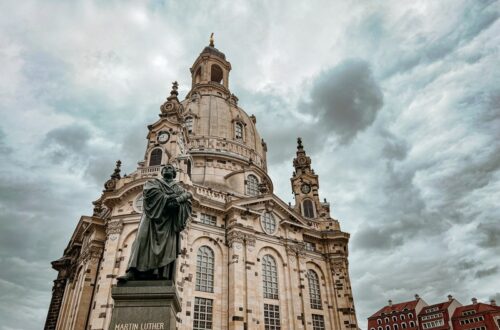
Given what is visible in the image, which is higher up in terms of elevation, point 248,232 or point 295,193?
point 295,193

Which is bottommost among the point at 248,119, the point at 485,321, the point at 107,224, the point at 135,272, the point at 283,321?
the point at 135,272

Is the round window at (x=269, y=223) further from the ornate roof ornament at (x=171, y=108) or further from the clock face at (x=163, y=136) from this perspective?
the ornate roof ornament at (x=171, y=108)

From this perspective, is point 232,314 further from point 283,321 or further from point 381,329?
point 381,329

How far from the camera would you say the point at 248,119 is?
5297 cm

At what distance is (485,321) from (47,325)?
2594 inches

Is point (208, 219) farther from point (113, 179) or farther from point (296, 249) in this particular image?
point (113, 179)

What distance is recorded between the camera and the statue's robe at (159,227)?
8.70 metres

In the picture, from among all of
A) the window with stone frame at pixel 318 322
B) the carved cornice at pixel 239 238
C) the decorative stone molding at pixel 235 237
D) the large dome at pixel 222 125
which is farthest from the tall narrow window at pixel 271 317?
the large dome at pixel 222 125

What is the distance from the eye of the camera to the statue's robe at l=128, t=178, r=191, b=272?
8.70 metres

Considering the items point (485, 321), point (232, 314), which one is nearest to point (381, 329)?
point (485, 321)

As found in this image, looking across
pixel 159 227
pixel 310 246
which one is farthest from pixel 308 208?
pixel 159 227

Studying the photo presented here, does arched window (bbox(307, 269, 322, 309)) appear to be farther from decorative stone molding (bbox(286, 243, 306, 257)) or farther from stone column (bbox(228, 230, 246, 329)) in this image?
stone column (bbox(228, 230, 246, 329))

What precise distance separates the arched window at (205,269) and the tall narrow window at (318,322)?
11.2 m

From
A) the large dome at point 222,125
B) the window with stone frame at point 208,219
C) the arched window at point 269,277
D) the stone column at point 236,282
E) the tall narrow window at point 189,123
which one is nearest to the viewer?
the stone column at point 236,282
